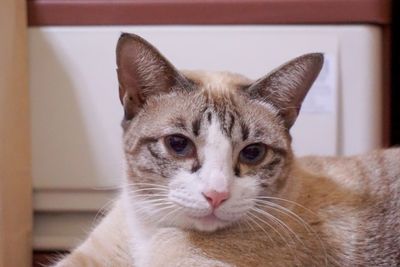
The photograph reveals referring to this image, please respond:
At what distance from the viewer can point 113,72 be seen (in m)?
1.67

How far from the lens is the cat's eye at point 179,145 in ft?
3.85

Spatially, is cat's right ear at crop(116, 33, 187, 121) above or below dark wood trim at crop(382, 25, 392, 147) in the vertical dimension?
below

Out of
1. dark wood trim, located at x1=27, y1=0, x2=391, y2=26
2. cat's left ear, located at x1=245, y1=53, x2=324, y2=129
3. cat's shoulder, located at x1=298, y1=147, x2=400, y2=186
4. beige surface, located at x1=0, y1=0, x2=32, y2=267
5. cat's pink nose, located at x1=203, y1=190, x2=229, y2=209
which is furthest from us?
dark wood trim, located at x1=27, y1=0, x2=391, y2=26

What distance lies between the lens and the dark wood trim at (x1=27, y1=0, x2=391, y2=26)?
161 cm

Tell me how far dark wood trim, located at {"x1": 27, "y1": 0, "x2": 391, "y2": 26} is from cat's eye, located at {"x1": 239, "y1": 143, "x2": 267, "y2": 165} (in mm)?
493

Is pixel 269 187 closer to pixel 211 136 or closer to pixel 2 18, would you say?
pixel 211 136

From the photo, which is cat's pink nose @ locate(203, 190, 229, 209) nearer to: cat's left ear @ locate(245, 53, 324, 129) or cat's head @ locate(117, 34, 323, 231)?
cat's head @ locate(117, 34, 323, 231)

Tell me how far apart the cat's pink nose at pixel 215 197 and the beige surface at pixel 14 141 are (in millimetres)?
525

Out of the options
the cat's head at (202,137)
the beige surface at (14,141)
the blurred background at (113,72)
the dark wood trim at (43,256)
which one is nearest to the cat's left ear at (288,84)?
the cat's head at (202,137)

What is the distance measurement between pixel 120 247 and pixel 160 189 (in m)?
0.24

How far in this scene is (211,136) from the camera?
1173mm

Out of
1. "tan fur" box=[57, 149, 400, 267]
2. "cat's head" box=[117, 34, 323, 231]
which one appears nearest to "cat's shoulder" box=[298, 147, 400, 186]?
"tan fur" box=[57, 149, 400, 267]

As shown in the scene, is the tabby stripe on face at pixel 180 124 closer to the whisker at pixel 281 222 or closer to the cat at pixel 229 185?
the cat at pixel 229 185

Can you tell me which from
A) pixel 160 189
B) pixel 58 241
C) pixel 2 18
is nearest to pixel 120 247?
pixel 160 189
